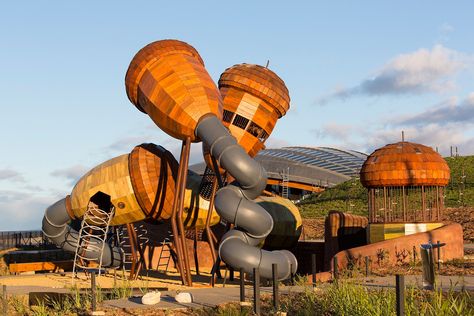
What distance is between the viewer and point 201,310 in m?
16.7

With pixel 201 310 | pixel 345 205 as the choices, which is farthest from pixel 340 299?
pixel 345 205

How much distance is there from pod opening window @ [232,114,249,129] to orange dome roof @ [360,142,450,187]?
21.2 feet

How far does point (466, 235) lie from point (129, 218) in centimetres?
2476

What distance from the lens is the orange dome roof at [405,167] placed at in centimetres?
3484

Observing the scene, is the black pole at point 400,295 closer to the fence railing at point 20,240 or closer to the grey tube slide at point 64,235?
the grey tube slide at point 64,235

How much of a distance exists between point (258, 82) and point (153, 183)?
720cm

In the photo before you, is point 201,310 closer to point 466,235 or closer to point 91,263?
point 91,263

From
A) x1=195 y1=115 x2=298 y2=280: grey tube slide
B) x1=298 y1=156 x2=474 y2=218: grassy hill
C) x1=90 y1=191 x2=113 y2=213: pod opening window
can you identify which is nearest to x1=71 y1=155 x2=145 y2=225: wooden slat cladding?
x1=90 y1=191 x2=113 y2=213: pod opening window

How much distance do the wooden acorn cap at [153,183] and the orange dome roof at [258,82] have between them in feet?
17.8

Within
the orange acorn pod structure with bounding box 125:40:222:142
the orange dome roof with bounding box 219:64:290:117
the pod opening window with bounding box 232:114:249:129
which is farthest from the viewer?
the pod opening window with bounding box 232:114:249:129

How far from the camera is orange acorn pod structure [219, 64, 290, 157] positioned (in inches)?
1389

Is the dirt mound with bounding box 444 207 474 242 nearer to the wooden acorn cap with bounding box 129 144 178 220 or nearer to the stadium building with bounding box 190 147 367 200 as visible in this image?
the wooden acorn cap with bounding box 129 144 178 220

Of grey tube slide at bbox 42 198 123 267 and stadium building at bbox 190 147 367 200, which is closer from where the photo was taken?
grey tube slide at bbox 42 198 123 267

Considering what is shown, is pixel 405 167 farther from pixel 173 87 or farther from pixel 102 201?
pixel 102 201
